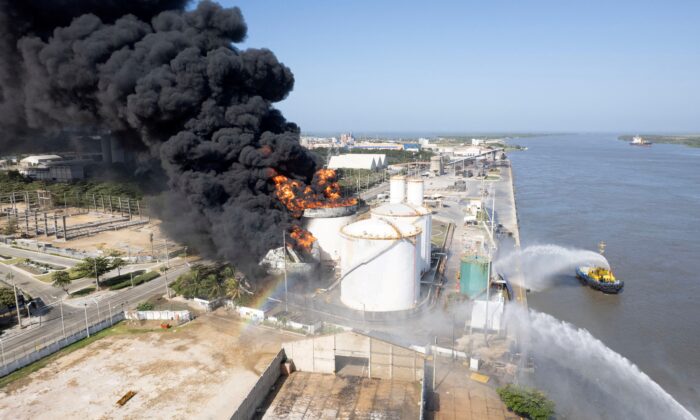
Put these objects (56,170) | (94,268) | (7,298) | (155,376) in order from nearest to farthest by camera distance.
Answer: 1. (155,376)
2. (7,298)
3. (94,268)
4. (56,170)

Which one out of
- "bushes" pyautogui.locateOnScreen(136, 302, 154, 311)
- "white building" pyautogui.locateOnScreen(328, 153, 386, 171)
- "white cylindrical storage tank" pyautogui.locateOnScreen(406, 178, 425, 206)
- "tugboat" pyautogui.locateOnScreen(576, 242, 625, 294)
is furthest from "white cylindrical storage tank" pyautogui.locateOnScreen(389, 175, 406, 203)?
"white building" pyautogui.locateOnScreen(328, 153, 386, 171)

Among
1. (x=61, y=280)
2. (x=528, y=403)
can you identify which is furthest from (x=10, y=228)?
(x=528, y=403)

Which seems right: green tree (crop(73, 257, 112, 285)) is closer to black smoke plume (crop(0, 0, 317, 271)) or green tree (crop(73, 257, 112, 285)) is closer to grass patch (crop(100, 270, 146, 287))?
grass patch (crop(100, 270, 146, 287))

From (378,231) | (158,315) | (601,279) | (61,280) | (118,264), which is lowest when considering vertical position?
(601,279)

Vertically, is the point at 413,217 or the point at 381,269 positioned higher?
the point at 413,217

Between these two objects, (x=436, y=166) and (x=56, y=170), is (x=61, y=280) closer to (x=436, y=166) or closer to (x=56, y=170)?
(x=56, y=170)

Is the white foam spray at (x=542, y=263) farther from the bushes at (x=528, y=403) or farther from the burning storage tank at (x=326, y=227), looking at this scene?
the bushes at (x=528, y=403)
